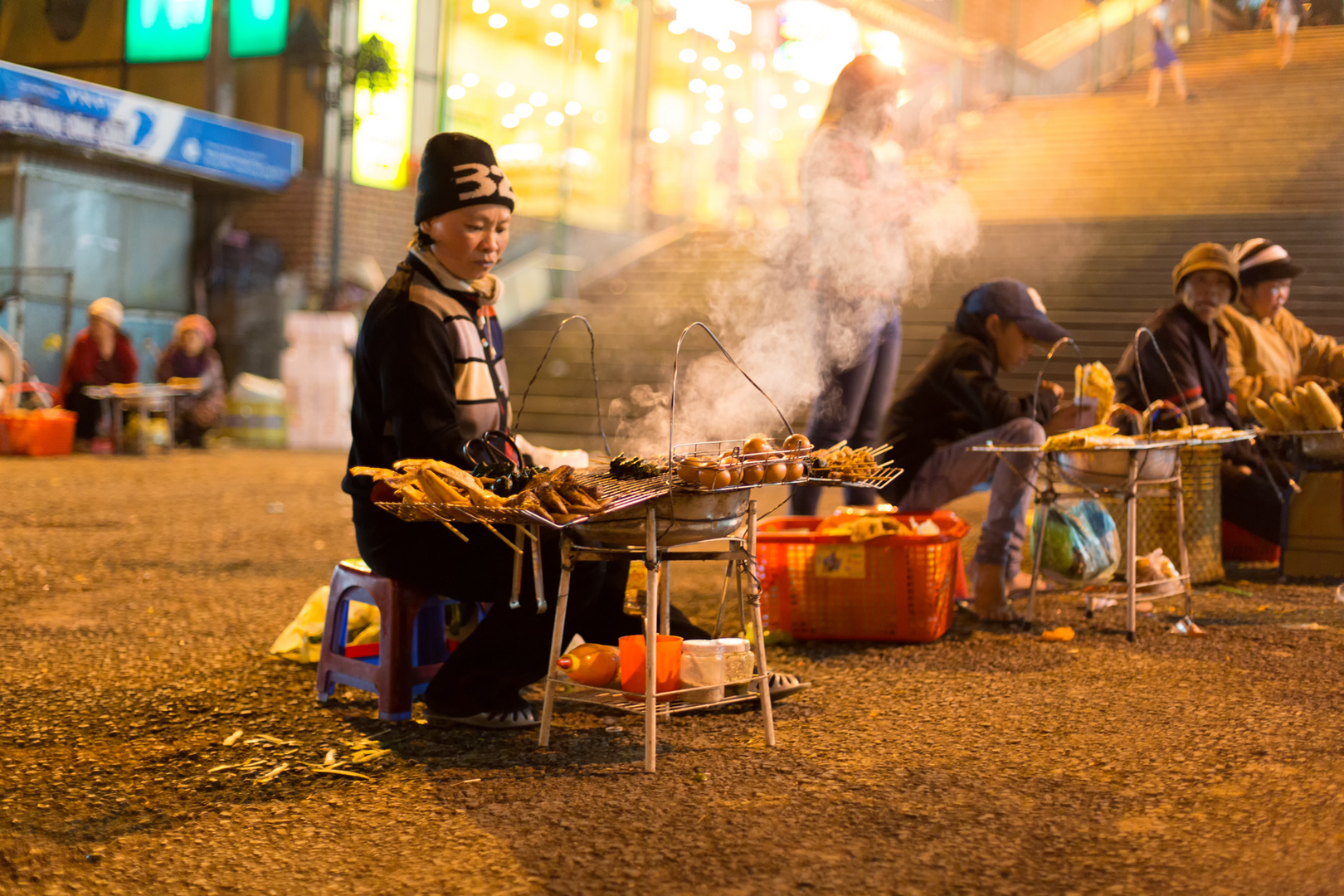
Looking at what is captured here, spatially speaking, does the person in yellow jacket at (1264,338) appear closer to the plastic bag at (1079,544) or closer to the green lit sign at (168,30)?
the plastic bag at (1079,544)

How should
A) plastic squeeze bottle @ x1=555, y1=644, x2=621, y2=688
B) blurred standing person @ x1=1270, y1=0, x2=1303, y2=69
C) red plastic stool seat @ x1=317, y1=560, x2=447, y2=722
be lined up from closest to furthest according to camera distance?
Result: 1. plastic squeeze bottle @ x1=555, y1=644, x2=621, y2=688
2. red plastic stool seat @ x1=317, y1=560, x2=447, y2=722
3. blurred standing person @ x1=1270, y1=0, x2=1303, y2=69

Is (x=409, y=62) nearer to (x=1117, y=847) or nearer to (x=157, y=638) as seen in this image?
(x=157, y=638)

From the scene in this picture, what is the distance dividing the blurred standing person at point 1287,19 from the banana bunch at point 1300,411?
608 cm

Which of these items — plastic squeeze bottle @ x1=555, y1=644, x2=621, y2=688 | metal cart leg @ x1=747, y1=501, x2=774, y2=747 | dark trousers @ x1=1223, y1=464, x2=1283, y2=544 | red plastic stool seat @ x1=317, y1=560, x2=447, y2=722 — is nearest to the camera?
metal cart leg @ x1=747, y1=501, x2=774, y2=747

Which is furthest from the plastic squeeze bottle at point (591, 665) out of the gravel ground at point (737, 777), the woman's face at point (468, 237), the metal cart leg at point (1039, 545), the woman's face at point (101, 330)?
the woman's face at point (101, 330)

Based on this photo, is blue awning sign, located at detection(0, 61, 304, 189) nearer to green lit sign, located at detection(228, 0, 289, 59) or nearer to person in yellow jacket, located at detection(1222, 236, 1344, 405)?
green lit sign, located at detection(228, 0, 289, 59)

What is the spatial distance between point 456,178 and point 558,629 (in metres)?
1.54

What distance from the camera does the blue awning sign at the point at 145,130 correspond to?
51.1ft

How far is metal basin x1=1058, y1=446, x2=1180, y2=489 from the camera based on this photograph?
536 cm

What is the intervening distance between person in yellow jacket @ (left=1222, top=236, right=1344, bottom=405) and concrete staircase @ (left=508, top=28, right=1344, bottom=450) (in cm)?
523

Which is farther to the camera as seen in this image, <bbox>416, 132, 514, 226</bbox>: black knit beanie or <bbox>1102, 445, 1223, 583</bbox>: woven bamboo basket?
<bbox>1102, 445, 1223, 583</bbox>: woven bamboo basket

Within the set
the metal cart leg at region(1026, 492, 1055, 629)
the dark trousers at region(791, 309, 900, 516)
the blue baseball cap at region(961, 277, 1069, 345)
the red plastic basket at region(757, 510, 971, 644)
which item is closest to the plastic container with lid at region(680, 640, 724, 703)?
the red plastic basket at region(757, 510, 971, 644)

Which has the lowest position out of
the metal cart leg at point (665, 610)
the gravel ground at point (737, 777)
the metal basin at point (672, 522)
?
the gravel ground at point (737, 777)

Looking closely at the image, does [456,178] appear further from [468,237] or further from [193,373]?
[193,373]
